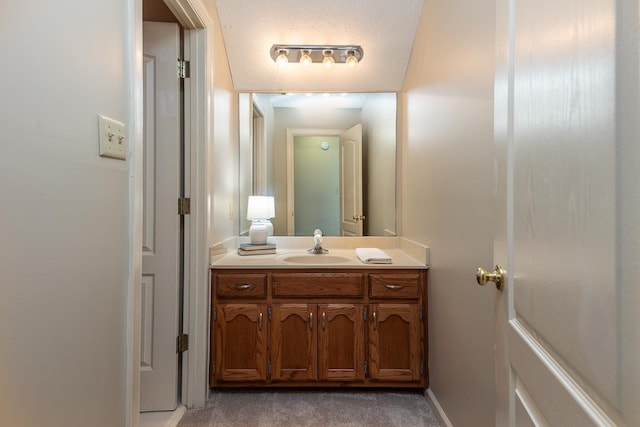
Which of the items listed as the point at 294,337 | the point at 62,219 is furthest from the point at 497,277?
the point at 294,337

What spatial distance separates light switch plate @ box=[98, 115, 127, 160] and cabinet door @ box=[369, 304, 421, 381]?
5.06 feet

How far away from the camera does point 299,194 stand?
2.62 meters

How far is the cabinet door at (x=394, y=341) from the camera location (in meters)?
1.95

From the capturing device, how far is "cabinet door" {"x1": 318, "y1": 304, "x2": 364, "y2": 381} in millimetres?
1965

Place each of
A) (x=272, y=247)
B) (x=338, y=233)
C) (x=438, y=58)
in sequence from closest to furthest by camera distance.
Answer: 1. (x=438, y=58)
2. (x=272, y=247)
3. (x=338, y=233)

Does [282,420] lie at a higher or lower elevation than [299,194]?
lower

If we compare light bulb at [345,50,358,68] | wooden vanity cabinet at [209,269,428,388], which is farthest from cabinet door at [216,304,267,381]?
light bulb at [345,50,358,68]

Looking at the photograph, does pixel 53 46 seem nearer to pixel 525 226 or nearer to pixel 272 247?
pixel 525 226

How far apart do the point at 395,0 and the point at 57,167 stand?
208cm

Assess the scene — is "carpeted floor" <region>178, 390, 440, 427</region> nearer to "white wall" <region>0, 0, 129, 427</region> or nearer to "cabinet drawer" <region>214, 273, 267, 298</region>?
"cabinet drawer" <region>214, 273, 267, 298</region>

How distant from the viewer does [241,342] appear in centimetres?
196

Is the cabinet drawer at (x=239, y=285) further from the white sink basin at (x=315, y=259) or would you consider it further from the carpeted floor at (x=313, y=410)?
the carpeted floor at (x=313, y=410)

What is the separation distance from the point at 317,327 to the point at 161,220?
3.57ft

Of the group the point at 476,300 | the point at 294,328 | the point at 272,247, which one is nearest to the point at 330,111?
the point at 272,247
